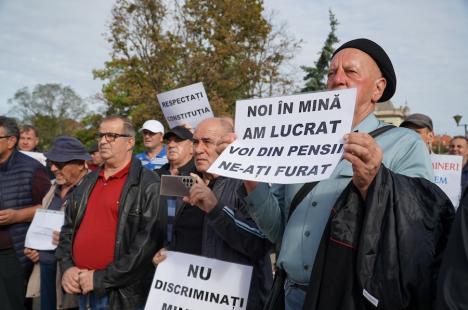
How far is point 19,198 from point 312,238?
3729 mm

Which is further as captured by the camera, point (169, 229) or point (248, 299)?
point (169, 229)

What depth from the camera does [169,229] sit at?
4.26 meters

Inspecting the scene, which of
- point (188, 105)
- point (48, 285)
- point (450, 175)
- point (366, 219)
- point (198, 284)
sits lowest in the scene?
point (48, 285)

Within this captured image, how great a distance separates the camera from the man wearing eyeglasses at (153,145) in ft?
23.2

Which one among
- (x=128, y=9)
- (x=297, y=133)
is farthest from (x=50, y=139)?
(x=297, y=133)

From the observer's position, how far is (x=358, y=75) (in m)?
2.13

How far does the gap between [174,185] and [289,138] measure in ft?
3.25

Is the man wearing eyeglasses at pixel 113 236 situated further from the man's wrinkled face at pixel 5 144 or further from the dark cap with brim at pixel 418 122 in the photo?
the dark cap with brim at pixel 418 122

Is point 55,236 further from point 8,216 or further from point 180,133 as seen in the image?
point 180,133

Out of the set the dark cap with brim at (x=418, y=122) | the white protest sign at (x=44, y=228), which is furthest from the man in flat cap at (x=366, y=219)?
the dark cap with brim at (x=418, y=122)

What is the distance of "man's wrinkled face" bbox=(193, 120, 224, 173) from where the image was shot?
11.2 feet

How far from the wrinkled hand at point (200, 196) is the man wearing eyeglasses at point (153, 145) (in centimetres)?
423

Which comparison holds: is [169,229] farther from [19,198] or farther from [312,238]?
[312,238]

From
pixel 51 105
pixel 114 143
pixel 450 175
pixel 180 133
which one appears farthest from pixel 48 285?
pixel 51 105
